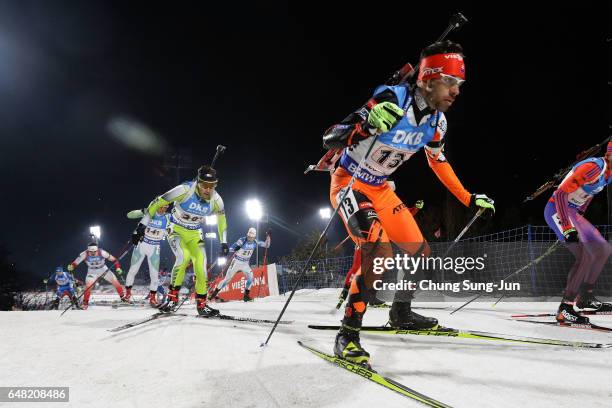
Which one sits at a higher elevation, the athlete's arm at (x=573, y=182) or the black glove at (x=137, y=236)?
the athlete's arm at (x=573, y=182)

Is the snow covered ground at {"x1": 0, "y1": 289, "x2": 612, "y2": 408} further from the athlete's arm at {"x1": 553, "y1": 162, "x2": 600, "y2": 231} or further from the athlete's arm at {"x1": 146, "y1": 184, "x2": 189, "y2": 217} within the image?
the athlete's arm at {"x1": 146, "y1": 184, "x2": 189, "y2": 217}

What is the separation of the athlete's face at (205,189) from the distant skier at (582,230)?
4.98 meters

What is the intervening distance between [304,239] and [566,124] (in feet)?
72.5

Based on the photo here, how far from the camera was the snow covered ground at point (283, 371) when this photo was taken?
1792mm

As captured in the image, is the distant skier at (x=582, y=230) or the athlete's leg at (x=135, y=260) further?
the athlete's leg at (x=135, y=260)

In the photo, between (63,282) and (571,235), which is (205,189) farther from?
(63,282)

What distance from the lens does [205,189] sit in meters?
6.32

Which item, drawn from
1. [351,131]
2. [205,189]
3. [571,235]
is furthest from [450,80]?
[205,189]

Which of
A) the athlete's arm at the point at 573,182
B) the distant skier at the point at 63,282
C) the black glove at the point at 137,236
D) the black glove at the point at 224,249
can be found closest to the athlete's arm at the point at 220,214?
the black glove at the point at 224,249

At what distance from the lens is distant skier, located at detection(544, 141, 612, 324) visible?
479 cm

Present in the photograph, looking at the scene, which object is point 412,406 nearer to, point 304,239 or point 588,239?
point 588,239

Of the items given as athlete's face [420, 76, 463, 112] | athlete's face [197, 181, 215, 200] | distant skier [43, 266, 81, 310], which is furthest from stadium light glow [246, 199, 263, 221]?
athlete's face [420, 76, 463, 112]

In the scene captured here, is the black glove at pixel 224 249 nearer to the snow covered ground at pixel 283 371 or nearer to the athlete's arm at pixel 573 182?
the snow covered ground at pixel 283 371

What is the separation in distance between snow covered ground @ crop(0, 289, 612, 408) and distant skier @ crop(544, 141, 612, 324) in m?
1.24
